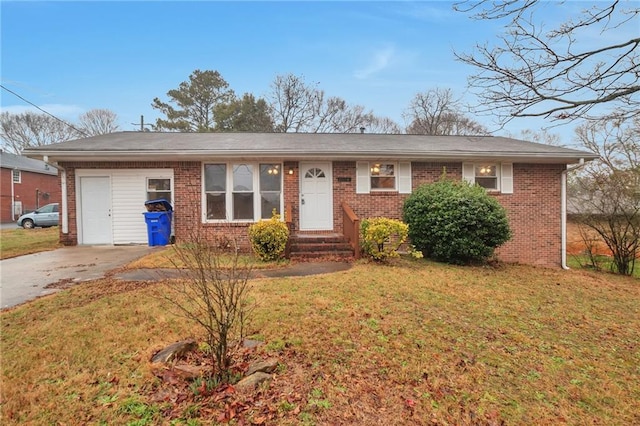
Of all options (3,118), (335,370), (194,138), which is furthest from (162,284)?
(3,118)

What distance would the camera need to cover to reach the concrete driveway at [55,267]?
485 centimetres

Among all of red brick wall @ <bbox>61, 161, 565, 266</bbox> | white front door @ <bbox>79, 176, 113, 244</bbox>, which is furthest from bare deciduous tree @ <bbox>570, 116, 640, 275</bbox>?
white front door @ <bbox>79, 176, 113, 244</bbox>

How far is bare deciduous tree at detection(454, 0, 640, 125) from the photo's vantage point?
3102 mm

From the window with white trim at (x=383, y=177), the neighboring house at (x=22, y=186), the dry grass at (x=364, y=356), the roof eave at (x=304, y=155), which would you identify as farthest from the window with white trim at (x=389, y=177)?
the neighboring house at (x=22, y=186)

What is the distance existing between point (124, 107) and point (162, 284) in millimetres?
27998

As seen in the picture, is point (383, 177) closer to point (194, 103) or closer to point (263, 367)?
point (263, 367)

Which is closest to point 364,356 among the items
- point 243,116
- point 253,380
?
point 253,380

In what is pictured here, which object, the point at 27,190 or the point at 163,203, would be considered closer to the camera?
the point at 163,203

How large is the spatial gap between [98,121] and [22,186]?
8.33 m

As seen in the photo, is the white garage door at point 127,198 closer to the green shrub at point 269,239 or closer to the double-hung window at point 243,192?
the double-hung window at point 243,192

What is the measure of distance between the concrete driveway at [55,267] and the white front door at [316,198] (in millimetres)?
4304

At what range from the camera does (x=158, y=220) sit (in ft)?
28.2

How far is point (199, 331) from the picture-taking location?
337 centimetres

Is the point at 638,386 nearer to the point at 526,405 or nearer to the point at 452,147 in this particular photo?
the point at 526,405
